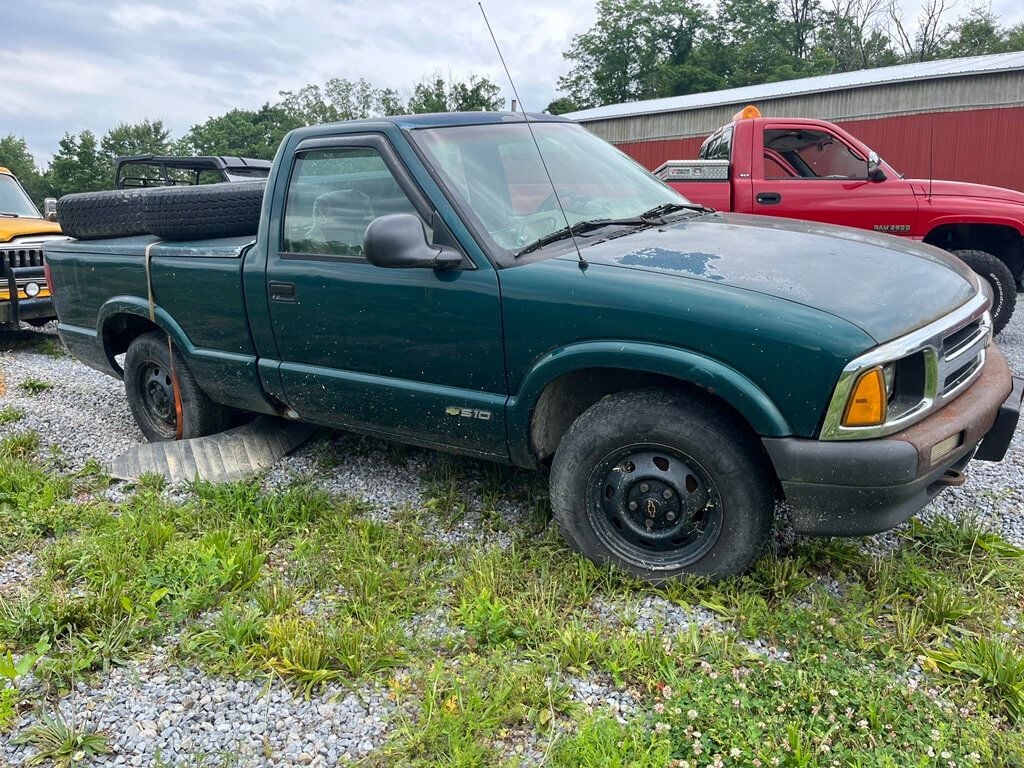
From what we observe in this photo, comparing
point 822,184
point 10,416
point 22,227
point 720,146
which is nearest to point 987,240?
point 822,184

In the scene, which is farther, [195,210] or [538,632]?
[195,210]

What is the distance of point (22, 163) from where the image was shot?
216ft

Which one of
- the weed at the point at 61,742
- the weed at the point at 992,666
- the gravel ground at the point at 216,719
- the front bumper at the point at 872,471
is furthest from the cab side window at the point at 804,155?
the weed at the point at 61,742

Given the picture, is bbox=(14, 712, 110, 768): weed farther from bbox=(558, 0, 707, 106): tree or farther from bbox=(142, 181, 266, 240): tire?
bbox=(558, 0, 707, 106): tree

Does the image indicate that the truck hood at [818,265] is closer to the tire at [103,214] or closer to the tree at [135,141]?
the tire at [103,214]

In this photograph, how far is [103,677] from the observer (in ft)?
8.67

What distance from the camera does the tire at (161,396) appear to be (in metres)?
4.50

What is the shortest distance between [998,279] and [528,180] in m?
5.08

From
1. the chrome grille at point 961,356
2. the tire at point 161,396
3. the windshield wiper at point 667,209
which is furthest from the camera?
the tire at point 161,396

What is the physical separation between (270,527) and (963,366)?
299 cm

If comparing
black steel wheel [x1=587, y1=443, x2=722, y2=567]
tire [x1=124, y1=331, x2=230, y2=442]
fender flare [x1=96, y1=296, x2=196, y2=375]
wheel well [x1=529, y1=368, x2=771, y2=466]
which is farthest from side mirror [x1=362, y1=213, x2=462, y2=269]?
tire [x1=124, y1=331, x2=230, y2=442]

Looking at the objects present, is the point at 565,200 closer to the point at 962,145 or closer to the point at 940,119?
the point at 962,145

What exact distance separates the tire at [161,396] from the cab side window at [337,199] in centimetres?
127

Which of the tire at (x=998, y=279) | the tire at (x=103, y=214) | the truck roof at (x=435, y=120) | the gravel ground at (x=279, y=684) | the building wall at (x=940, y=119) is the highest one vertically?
the building wall at (x=940, y=119)
